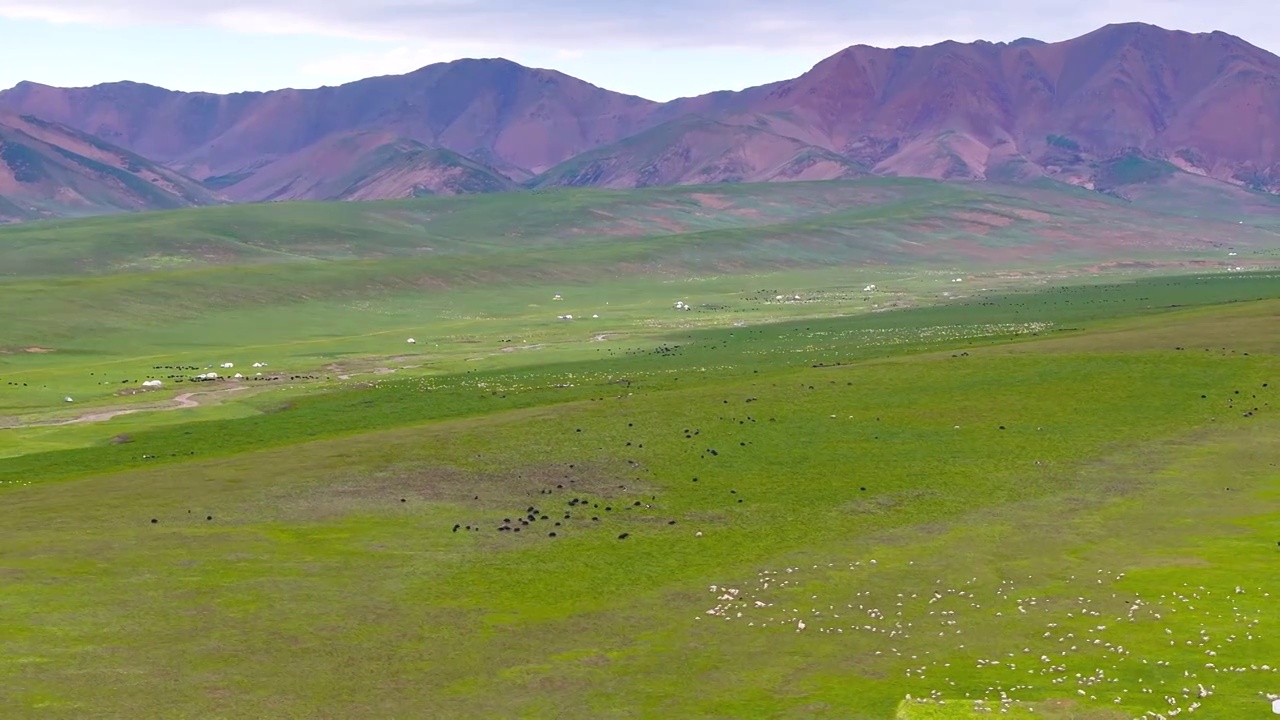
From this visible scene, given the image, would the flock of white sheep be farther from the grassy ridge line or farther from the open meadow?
the grassy ridge line

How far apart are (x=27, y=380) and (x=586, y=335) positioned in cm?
5435

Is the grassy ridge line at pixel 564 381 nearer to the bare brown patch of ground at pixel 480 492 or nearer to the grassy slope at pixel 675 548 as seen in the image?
the grassy slope at pixel 675 548

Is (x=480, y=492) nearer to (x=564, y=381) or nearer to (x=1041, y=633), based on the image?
(x=1041, y=633)

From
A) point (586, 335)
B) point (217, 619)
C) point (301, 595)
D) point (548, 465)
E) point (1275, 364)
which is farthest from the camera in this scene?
point (586, 335)

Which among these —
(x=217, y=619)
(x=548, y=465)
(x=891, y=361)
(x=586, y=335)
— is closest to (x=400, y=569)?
(x=217, y=619)

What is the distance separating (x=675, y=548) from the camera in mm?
53062

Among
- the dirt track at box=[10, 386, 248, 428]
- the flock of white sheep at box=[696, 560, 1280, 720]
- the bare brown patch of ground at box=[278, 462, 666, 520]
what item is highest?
the dirt track at box=[10, 386, 248, 428]

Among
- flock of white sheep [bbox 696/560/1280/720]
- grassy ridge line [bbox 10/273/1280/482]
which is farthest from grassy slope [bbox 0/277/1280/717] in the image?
grassy ridge line [bbox 10/273/1280/482]

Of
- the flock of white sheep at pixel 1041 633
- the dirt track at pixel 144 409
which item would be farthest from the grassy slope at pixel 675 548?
the dirt track at pixel 144 409

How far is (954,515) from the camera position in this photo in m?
57.2

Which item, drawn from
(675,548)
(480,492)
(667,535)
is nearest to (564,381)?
(480,492)

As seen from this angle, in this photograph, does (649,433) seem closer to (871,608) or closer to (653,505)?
(653,505)

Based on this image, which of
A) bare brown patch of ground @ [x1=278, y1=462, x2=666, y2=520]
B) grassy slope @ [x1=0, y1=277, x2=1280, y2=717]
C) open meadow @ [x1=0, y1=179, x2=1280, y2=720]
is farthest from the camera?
bare brown patch of ground @ [x1=278, y1=462, x2=666, y2=520]

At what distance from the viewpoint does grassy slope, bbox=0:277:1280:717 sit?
125 ft
